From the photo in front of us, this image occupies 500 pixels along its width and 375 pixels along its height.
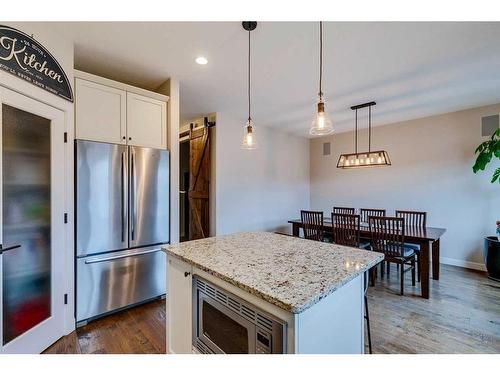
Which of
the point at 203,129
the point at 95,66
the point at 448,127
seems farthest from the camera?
the point at 203,129

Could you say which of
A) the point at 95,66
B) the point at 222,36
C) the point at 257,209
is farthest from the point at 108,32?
the point at 257,209

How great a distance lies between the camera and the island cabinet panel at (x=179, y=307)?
158 centimetres

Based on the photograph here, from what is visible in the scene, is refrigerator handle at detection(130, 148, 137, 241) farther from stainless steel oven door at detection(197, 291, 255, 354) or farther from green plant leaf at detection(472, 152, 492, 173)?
green plant leaf at detection(472, 152, 492, 173)

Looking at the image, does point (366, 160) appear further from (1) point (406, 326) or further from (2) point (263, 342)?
(2) point (263, 342)

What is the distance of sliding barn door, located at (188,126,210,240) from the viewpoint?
439 cm

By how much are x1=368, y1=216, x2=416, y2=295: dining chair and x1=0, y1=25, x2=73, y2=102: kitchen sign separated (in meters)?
3.80

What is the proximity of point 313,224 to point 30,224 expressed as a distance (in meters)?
3.44

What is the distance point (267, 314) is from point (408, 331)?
199 cm

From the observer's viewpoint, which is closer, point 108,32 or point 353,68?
point 108,32

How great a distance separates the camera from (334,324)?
122 centimetres

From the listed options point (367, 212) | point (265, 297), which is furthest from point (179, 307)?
point (367, 212)

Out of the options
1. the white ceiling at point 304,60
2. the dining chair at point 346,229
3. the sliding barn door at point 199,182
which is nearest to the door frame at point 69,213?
the white ceiling at point 304,60

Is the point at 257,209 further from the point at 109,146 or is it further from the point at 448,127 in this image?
the point at 448,127

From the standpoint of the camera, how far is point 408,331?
7.36ft
